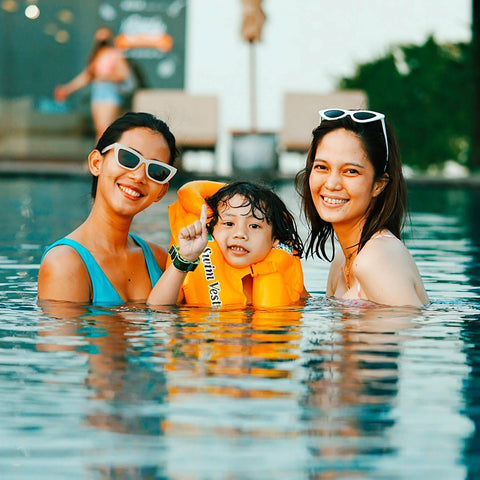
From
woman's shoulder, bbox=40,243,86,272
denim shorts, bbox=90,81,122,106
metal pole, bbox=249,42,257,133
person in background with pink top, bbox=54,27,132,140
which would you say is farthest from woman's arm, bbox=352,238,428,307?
denim shorts, bbox=90,81,122,106

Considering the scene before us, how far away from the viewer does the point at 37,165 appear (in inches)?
833

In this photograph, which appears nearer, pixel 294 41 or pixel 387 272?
pixel 387 272

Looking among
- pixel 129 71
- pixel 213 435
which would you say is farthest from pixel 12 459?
pixel 129 71

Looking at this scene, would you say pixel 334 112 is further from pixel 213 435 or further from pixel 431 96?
pixel 431 96

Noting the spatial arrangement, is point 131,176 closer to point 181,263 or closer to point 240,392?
point 181,263

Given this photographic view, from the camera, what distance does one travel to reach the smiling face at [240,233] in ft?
16.5

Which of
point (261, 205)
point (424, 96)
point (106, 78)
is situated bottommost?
point (261, 205)

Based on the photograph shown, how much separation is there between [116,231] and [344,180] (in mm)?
970

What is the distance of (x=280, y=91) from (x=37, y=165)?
4.50 metres

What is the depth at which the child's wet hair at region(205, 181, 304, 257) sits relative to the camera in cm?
507

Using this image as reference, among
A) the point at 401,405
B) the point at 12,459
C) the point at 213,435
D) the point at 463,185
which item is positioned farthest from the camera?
the point at 463,185

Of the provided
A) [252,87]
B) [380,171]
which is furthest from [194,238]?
[252,87]

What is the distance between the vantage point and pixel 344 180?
4820mm

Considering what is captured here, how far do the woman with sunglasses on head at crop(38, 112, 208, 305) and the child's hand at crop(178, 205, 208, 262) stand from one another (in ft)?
0.20
